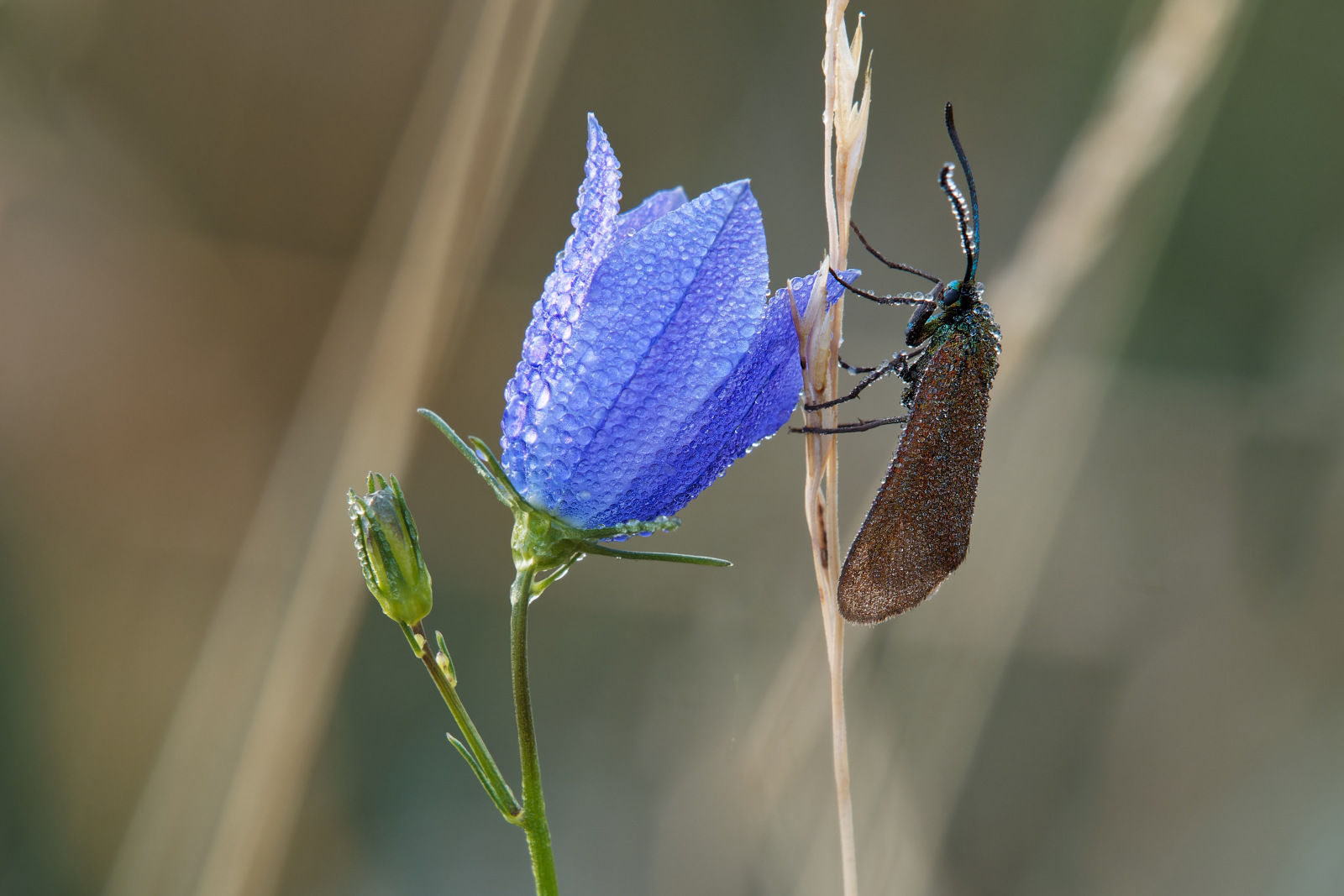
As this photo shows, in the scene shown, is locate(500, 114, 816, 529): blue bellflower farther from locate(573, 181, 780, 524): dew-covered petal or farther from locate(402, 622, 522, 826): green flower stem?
locate(402, 622, 522, 826): green flower stem

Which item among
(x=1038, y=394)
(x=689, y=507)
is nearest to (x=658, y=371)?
(x=689, y=507)

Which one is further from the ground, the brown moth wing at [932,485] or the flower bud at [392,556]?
the brown moth wing at [932,485]

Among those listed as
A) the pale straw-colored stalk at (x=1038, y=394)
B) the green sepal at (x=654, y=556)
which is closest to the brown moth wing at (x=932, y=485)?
the green sepal at (x=654, y=556)

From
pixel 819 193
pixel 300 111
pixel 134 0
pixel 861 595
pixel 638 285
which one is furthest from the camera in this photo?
pixel 819 193

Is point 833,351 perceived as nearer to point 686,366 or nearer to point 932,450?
point 686,366

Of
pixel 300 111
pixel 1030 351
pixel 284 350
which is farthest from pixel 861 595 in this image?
pixel 300 111

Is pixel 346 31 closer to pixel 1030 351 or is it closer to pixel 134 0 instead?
pixel 134 0

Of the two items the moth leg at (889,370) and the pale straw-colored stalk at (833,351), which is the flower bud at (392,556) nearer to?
the pale straw-colored stalk at (833,351)
